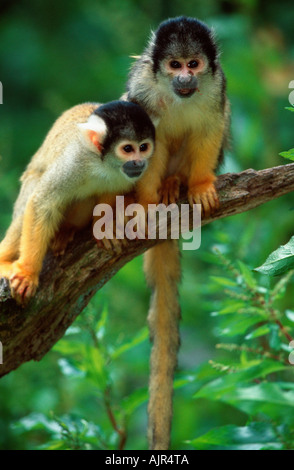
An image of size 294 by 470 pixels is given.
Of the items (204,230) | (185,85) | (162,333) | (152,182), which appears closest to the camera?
(185,85)

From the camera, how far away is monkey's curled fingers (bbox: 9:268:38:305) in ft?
9.41

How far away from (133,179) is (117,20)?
3.52 meters

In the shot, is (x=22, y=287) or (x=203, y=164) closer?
(x=22, y=287)

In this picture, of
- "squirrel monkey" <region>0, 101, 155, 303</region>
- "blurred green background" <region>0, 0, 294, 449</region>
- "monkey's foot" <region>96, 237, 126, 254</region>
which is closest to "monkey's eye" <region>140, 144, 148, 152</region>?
"squirrel monkey" <region>0, 101, 155, 303</region>

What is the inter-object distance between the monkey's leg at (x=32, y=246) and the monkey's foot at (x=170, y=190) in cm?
55

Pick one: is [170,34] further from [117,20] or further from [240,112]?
[117,20]

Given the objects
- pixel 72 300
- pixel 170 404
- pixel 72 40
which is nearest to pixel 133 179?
pixel 72 300

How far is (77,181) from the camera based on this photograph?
3.07 m

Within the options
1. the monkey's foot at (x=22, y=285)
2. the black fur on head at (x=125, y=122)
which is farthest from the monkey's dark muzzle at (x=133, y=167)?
the monkey's foot at (x=22, y=285)

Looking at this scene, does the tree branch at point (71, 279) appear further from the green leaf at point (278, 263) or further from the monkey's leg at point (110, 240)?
the green leaf at point (278, 263)

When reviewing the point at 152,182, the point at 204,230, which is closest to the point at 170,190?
the point at 152,182

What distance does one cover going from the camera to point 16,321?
113 inches

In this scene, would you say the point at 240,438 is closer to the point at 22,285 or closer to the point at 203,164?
the point at 22,285

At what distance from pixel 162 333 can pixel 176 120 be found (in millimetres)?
1188
